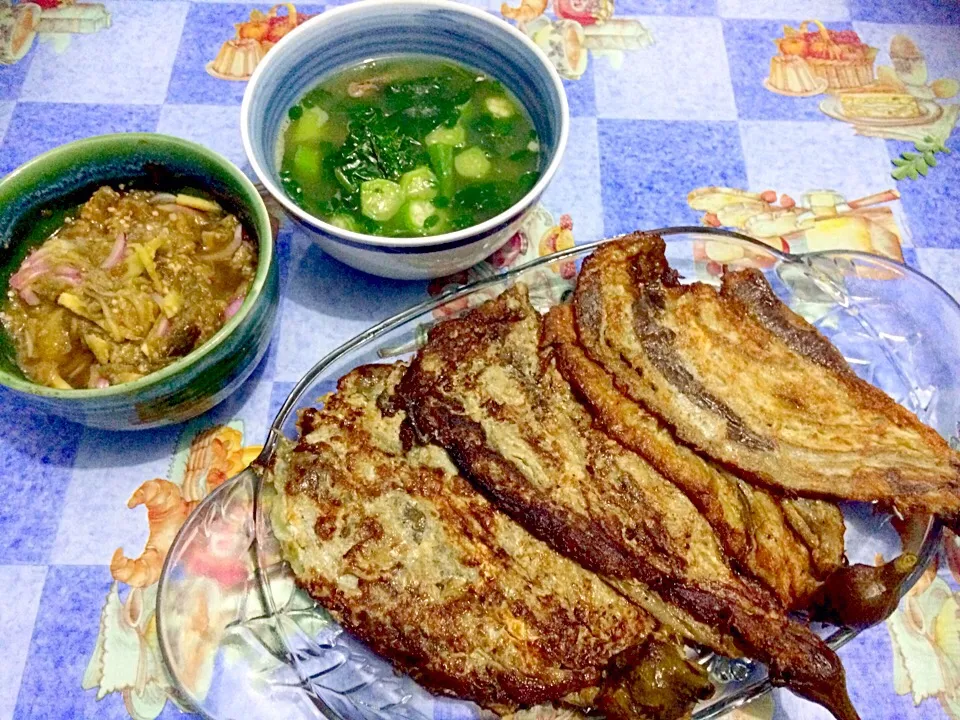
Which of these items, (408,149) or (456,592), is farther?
(408,149)

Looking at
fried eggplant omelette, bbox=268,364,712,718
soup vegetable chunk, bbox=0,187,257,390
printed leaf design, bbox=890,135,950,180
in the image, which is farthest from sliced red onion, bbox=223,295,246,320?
printed leaf design, bbox=890,135,950,180

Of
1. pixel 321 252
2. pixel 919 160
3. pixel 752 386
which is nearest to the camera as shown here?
pixel 752 386

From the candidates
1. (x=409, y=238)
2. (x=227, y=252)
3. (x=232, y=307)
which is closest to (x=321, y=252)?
(x=227, y=252)

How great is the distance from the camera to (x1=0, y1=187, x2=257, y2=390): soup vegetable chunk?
2.07m

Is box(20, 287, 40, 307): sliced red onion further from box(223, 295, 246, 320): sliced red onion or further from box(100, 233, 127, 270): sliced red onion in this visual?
box(223, 295, 246, 320): sliced red onion

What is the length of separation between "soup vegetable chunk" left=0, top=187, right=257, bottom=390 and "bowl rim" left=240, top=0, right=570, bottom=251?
0.77ft

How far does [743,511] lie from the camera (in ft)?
6.30

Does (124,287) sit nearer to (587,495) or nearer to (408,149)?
(408,149)

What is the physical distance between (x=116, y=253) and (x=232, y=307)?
15.0 inches

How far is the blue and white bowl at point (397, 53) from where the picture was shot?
6.93 feet

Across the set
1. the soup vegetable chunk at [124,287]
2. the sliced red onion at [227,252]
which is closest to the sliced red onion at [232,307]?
the soup vegetable chunk at [124,287]

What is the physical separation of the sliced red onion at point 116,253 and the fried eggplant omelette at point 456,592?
807 millimetres

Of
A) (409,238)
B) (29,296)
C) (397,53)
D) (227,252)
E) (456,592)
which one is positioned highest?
(397,53)

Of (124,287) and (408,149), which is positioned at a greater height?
(408,149)
